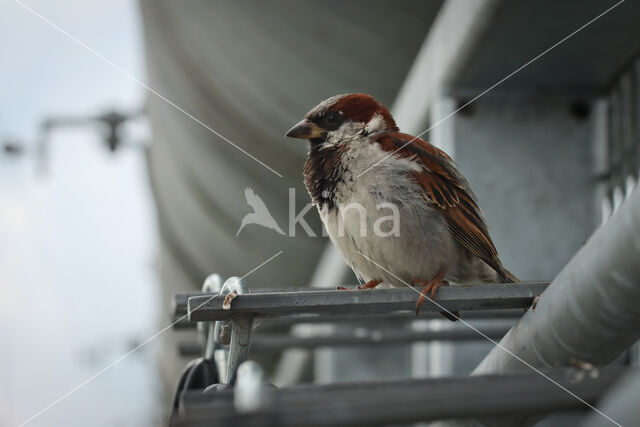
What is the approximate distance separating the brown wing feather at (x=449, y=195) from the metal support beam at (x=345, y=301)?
1.90ft

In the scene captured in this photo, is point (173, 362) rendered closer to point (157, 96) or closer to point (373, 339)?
point (157, 96)

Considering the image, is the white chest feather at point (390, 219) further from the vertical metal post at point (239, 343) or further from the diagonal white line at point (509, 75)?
the vertical metal post at point (239, 343)

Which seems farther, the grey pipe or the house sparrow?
the house sparrow

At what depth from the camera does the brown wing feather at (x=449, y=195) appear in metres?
1.69

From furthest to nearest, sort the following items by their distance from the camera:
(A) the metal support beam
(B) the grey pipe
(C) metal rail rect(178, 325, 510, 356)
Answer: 1. (C) metal rail rect(178, 325, 510, 356)
2. (A) the metal support beam
3. (B) the grey pipe

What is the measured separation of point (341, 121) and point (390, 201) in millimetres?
244

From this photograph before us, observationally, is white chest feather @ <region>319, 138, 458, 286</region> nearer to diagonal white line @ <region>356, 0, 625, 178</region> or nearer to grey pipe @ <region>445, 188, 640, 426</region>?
diagonal white line @ <region>356, 0, 625, 178</region>

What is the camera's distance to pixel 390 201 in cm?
165

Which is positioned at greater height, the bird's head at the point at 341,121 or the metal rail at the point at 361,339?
the bird's head at the point at 341,121

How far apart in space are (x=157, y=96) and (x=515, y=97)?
2154 millimetres

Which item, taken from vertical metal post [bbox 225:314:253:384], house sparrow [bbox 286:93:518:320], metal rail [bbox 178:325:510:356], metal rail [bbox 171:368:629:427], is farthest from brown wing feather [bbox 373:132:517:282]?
metal rail [bbox 171:368:629:427]

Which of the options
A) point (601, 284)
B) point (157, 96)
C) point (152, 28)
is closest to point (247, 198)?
point (157, 96)

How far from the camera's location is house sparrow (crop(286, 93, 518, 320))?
65.3 inches

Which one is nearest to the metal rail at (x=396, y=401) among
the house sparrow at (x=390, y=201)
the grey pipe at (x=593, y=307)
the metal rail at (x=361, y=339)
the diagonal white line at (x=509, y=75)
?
the grey pipe at (x=593, y=307)
